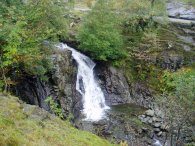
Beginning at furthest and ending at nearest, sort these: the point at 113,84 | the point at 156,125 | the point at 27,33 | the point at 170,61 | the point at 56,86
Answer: the point at 170,61
the point at 113,84
the point at 156,125
the point at 56,86
the point at 27,33

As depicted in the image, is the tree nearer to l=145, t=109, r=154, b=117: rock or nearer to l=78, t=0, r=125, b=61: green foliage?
l=145, t=109, r=154, b=117: rock

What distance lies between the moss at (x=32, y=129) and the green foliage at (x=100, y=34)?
70.8ft

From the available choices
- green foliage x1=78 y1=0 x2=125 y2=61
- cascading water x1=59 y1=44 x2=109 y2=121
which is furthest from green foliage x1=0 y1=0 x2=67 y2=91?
cascading water x1=59 y1=44 x2=109 y2=121

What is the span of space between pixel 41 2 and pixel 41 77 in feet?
17.7

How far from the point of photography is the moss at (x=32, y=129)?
993 centimetres

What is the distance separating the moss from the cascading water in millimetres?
17183

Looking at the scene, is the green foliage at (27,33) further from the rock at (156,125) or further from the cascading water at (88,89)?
the rock at (156,125)

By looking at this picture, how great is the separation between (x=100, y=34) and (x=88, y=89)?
6.13 meters

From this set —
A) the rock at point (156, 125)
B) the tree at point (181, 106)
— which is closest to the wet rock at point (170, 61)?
the rock at point (156, 125)

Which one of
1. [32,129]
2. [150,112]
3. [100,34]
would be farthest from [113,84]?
[32,129]

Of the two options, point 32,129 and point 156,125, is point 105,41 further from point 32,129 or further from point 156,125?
point 32,129

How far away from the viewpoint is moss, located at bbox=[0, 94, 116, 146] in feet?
32.6

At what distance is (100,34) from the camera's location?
34.8 meters

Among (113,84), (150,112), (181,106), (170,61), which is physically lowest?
(150,112)
